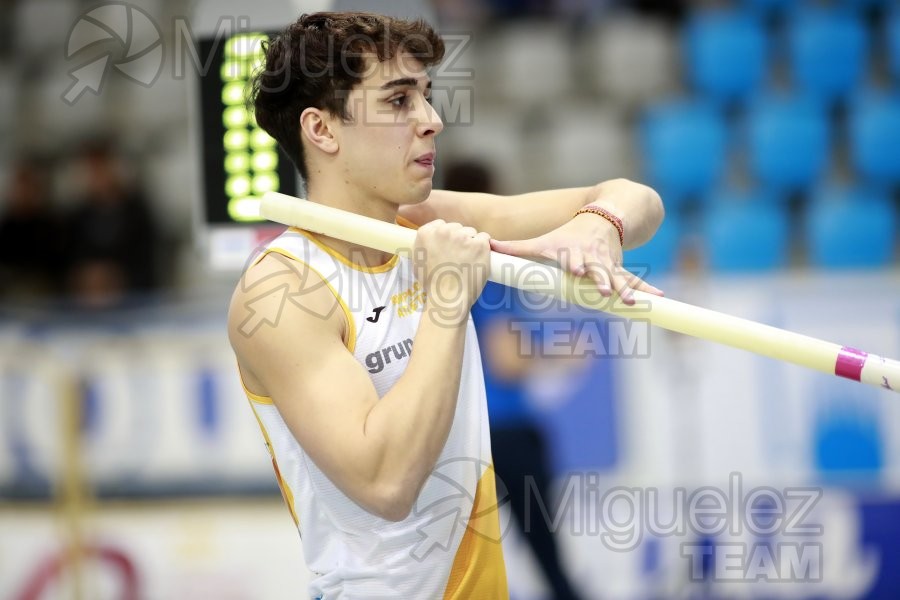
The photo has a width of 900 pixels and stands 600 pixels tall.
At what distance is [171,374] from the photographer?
222 inches

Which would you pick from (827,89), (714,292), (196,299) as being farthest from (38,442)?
(827,89)

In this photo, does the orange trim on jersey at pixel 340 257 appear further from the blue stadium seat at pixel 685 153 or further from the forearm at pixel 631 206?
the blue stadium seat at pixel 685 153

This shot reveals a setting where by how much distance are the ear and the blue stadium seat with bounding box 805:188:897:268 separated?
18.0 feet

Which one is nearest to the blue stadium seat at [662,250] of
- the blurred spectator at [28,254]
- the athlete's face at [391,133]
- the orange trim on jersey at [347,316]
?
the blurred spectator at [28,254]

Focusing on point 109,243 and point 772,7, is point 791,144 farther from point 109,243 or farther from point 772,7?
point 109,243

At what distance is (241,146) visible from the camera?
4055mm

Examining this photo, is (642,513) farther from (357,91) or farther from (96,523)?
(357,91)

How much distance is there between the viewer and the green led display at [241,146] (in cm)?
396

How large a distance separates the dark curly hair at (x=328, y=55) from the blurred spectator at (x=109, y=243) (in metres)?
5.09

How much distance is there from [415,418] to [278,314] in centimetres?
39

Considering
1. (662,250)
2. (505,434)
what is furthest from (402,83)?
(662,250)

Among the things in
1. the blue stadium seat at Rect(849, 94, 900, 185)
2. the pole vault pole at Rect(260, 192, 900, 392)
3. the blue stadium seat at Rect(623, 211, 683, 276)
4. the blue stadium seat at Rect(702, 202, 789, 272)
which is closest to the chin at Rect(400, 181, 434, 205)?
the pole vault pole at Rect(260, 192, 900, 392)

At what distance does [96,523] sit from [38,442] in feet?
1.71

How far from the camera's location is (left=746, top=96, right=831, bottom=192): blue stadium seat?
24.9ft
